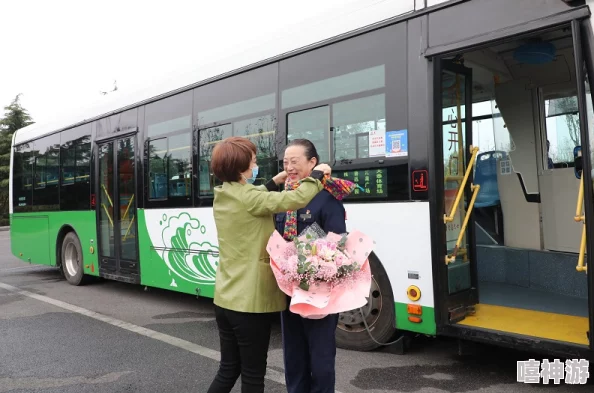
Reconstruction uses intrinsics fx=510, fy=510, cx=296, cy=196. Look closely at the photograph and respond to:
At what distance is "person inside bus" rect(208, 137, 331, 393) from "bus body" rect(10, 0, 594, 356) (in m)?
1.79

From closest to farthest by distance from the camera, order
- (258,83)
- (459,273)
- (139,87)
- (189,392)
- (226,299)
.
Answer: (226,299), (189,392), (459,273), (258,83), (139,87)

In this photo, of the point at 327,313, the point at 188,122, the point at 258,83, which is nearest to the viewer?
the point at 327,313

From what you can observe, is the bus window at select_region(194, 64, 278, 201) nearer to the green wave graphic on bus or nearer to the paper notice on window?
the green wave graphic on bus

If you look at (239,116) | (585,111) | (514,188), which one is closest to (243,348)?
(585,111)

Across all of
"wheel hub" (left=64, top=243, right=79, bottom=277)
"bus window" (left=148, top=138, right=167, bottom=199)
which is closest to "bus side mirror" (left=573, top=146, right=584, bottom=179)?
"bus window" (left=148, top=138, right=167, bottom=199)

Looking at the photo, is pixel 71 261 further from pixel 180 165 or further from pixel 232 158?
pixel 232 158

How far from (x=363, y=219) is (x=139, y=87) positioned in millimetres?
4463

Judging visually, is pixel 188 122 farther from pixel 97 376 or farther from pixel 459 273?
pixel 459 273

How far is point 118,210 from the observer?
304 inches

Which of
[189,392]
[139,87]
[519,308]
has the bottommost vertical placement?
[189,392]

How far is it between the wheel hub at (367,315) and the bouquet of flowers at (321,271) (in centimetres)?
201

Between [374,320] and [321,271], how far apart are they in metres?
2.36

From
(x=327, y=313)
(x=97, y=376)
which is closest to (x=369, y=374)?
(x=327, y=313)

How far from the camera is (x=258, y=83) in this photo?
218 inches
